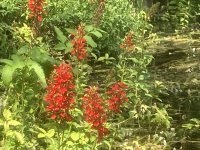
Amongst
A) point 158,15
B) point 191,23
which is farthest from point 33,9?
point 158,15

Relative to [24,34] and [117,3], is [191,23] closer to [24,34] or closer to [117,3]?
[117,3]

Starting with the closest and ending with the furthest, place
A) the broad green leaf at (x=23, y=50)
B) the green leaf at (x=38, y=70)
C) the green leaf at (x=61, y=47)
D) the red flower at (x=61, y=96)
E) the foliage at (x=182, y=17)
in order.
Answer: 1. the red flower at (x=61, y=96)
2. the green leaf at (x=38, y=70)
3. the broad green leaf at (x=23, y=50)
4. the green leaf at (x=61, y=47)
5. the foliage at (x=182, y=17)

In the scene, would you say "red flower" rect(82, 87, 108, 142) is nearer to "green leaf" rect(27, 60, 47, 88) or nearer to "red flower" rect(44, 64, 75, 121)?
"red flower" rect(44, 64, 75, 121)

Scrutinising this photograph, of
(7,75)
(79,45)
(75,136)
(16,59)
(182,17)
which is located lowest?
(75,136)

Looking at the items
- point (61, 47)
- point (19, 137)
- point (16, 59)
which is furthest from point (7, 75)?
point (61, 47)

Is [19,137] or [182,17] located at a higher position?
[182,17]

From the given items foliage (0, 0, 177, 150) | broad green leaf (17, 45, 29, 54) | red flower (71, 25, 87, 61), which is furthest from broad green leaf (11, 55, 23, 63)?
red flower (71, 25, 87, 61)

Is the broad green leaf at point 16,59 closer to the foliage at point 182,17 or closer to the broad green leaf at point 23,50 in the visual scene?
the broad green leaf at point 23,50

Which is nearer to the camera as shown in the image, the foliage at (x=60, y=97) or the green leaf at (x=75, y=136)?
the foliage at (x=60, y=97)

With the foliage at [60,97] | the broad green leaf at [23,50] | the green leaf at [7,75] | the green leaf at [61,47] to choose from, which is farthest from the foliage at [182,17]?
the green leaf at [7,75]

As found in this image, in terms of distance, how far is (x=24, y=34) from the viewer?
518 cm

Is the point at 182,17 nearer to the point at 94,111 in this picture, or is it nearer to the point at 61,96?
the point at 94,111

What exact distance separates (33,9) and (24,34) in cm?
111

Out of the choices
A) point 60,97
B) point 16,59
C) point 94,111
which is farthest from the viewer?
point 16,59
